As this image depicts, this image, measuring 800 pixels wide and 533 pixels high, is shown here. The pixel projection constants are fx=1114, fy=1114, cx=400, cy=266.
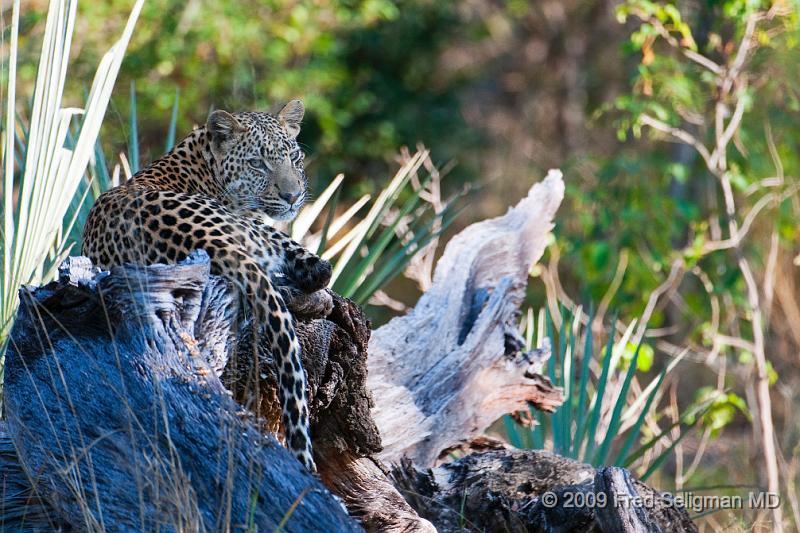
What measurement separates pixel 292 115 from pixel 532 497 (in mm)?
2374

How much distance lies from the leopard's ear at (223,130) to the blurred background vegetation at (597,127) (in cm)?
46

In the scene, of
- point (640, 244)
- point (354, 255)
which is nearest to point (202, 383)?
point (354, 255)

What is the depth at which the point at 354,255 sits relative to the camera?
540cm

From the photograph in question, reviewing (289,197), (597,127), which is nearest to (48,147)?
(289,197)

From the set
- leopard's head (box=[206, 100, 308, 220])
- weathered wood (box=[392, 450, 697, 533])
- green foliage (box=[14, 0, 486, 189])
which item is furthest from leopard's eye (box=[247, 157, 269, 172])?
green foliage (box=[14, 0, 486, 189])

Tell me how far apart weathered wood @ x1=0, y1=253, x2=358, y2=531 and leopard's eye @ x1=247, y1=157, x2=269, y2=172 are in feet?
5.66

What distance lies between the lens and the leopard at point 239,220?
3451mm

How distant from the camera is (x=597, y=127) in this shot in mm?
16328

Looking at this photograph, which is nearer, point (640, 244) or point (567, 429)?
point (567, 429)

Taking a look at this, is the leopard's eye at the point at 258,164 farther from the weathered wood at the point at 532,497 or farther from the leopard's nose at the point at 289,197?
the weathered wood at the point at 532,497

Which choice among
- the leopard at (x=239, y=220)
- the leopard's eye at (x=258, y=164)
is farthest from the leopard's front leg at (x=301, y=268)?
the leopard's eye at (x=258, y=164)

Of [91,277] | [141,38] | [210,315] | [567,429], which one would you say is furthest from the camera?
[141,38]

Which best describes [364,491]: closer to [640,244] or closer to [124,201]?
[124,201]

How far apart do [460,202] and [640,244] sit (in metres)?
6.39
